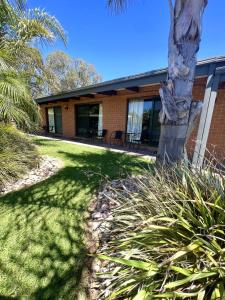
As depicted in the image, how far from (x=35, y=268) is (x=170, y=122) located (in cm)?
244

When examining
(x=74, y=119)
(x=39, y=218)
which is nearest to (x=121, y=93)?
(x=74, y=119)

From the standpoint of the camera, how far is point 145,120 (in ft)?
30.3

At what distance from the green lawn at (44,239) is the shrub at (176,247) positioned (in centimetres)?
55

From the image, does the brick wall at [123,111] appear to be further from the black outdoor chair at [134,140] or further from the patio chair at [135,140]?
the patio chair at [135,140]

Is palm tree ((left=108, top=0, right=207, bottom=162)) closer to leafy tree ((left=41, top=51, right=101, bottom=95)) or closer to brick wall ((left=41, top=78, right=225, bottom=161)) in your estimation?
brick wall ((left=41, top=78, right=225, bottom=161))

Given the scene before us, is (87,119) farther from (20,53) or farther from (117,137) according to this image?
(20,53)

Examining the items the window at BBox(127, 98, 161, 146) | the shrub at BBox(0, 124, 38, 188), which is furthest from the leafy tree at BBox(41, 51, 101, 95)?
the shrub at BBox(0, 124, 38, 188)

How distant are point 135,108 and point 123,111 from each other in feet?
2.43

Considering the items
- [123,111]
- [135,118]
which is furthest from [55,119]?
[135,118]

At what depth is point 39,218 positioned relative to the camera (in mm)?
2809

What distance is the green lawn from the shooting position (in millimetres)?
1813

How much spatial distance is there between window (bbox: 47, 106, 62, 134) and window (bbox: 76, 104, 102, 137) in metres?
2.77

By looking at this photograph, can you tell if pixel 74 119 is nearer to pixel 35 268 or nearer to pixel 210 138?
pixel 210 138

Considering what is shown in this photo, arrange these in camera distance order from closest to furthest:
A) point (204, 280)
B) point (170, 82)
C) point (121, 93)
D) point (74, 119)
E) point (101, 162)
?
point (204, 280) → point (170, 82) → point (101, 162) → point (121, 93) → point (74, 119)
